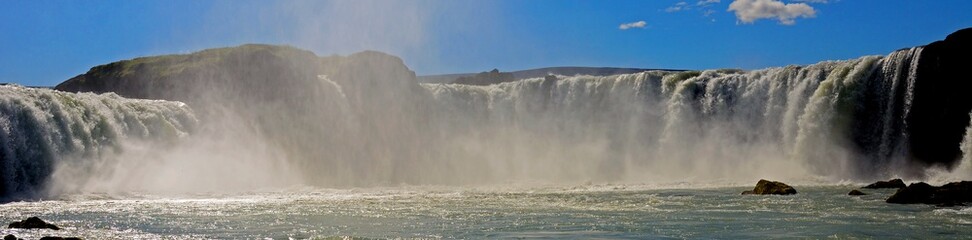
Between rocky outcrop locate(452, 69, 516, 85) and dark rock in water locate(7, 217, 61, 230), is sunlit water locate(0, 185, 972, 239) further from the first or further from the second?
rocky outcrop locate(452, 69, 516, 85)

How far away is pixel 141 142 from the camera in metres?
35.6

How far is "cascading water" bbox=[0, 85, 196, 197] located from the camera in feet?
94.6

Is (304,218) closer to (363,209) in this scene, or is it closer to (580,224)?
(363,209)

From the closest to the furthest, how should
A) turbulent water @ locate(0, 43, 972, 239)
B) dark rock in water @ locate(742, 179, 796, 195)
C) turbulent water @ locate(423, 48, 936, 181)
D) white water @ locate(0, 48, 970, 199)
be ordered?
turbulent water @ locate(0, 43, 972, 239) < dark rock in water @ locate(742, 179, 796, 195) < white water @ locate(0, 48, 970, 199) < turbulent water @ locate(423, 48, 936, 181)

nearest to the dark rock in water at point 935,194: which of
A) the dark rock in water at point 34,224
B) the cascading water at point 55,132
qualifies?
the dark rock in water at point 34,224

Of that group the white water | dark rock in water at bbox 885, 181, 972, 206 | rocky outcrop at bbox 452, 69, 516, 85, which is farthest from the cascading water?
rocky outcrop at bbox 452, 69, 516, 85

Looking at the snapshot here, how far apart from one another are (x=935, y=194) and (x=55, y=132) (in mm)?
26689

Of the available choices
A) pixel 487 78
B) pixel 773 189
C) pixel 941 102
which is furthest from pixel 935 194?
pixel 487 78

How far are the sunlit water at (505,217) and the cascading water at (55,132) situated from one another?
2.62 metres

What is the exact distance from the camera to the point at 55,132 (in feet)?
101

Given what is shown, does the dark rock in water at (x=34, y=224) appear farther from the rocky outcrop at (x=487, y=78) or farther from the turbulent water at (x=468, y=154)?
the rocky outcrop at (x=487, y=78)

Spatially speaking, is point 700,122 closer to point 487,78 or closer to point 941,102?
point 941,102

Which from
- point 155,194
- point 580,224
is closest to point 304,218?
point 580,224

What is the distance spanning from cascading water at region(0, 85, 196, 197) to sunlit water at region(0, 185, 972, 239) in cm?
262
